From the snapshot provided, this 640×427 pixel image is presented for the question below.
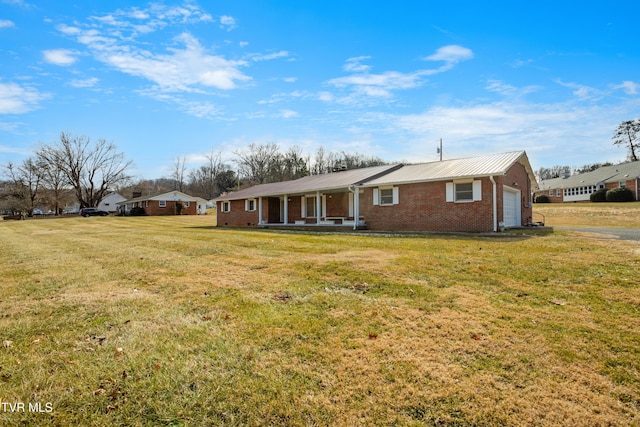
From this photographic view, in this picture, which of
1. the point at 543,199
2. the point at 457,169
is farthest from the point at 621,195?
the point at 457,169

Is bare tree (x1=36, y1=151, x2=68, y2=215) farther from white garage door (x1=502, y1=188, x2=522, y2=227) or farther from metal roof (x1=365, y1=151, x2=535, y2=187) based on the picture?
white garage door (x1=502, y1=188, x2=522, y2=227)

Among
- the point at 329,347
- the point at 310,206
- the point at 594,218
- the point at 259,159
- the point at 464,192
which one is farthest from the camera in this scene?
the point at 259,159

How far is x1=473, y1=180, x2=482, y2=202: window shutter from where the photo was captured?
1518 centimetres

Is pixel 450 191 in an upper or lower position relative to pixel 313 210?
upper

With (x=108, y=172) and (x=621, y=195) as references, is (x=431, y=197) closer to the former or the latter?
(x=621, y=195)

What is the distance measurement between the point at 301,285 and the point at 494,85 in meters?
15.7

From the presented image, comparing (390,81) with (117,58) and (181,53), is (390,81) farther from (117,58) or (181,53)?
(117,58)

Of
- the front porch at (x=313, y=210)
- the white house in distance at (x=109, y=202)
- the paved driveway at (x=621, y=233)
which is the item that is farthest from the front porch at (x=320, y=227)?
the white house in distance at (x=109, y=202)

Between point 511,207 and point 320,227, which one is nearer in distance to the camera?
point 511,207

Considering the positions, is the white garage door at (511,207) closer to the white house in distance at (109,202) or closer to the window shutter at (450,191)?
the window shutter at (450,191)

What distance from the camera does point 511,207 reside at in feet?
57.9

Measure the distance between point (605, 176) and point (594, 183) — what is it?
160 cm

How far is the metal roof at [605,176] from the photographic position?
3843cm

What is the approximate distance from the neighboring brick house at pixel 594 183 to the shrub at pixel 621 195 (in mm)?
1177
